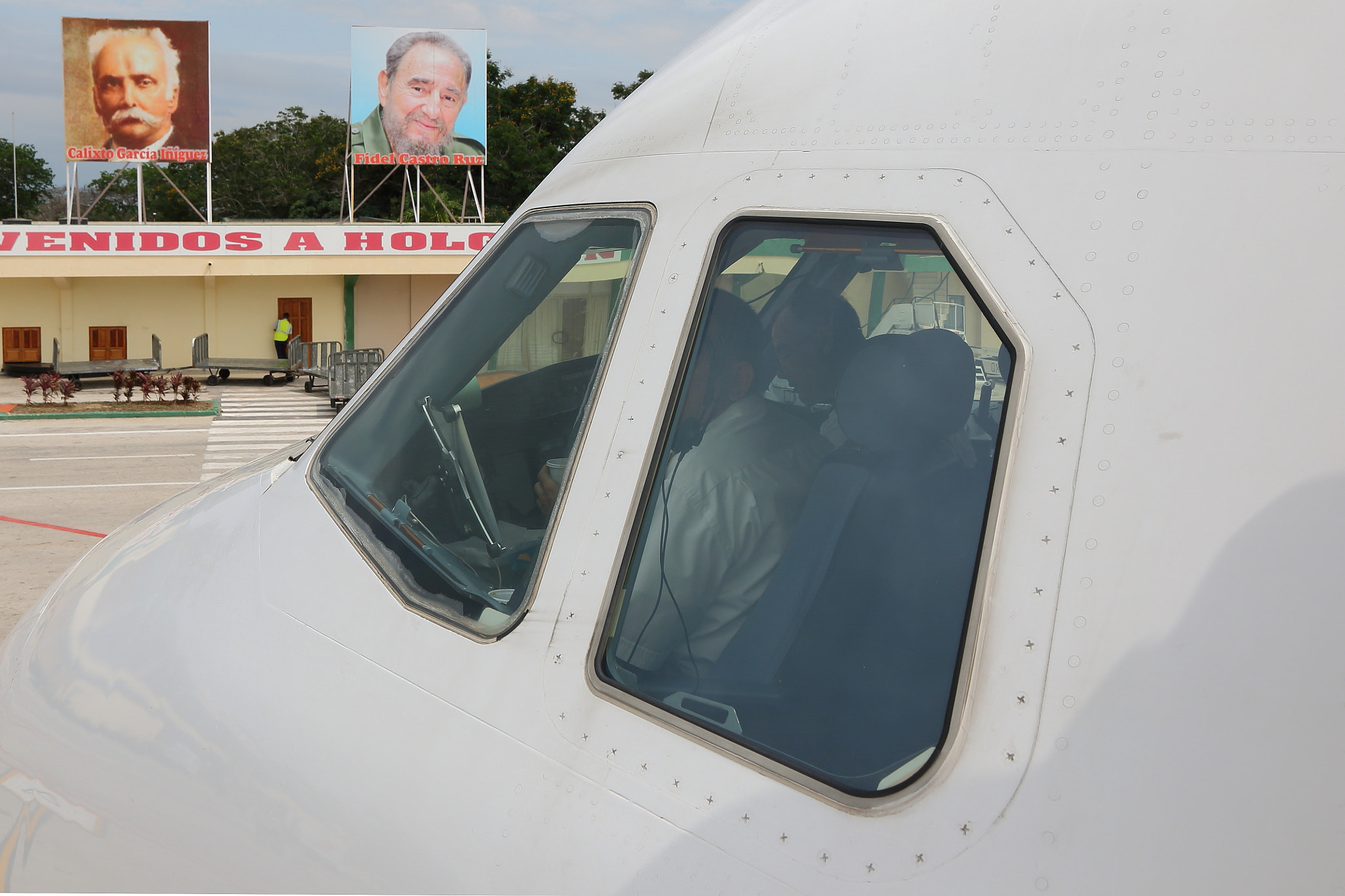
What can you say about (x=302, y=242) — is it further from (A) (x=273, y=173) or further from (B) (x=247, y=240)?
(A) (x=273, y=173)

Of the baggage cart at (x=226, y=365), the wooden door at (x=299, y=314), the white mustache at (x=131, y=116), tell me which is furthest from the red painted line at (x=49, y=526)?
the white mustache at (x=131, y=116)

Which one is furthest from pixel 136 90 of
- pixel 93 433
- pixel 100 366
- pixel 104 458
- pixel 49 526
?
pixel 49 526

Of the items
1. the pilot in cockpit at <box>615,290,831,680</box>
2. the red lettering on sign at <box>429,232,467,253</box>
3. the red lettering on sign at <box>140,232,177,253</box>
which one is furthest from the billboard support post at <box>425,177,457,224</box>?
the pilot in cockpit at <box>615,290,831,680</box>

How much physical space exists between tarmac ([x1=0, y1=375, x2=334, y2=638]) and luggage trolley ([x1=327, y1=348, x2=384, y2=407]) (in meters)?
0.66

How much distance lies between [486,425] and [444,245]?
2685 centimetres

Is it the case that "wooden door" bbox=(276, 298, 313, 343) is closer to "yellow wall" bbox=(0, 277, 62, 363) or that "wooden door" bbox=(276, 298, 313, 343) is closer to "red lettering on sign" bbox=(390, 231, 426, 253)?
"red lettering on sign" bbox=(390, 231, 426, 253)

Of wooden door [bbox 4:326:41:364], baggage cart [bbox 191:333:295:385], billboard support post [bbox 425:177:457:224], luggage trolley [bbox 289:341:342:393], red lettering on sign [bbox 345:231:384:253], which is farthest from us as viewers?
billboard support post [bbox 425:177:457:224]

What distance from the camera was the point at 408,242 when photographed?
2772cm

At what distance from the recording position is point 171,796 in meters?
1.94

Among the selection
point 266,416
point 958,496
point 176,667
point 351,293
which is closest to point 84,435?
point 266,416

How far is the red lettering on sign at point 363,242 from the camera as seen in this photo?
27.3 m

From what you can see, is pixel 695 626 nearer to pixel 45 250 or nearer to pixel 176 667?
pixel 176 667

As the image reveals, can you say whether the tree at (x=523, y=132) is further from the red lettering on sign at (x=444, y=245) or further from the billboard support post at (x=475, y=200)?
the red lettering on sign at (x=444, y=245)

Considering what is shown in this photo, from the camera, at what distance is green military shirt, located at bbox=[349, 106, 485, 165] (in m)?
32.1
